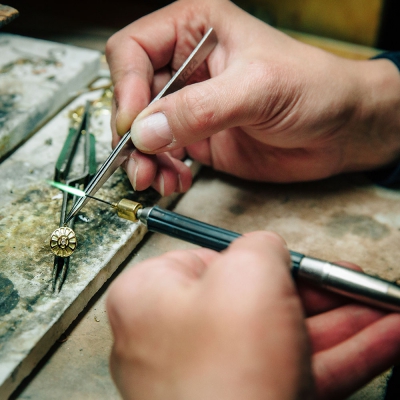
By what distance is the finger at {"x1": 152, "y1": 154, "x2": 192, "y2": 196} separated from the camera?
3.48 ft

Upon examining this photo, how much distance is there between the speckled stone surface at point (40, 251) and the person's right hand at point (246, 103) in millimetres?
128

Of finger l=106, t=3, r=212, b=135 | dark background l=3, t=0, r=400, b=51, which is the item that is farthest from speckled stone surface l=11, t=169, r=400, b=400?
dark background l=3, t=0, r=400, b=51

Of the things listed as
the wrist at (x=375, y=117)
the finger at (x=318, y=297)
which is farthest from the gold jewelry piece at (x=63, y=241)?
the wrist at (x=375, y=117)

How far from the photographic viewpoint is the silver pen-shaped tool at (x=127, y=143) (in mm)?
944

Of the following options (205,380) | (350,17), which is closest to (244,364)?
(205,380)

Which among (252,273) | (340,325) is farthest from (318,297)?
(252,273)

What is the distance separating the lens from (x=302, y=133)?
3.66ft

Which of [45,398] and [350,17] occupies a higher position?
[350,17]

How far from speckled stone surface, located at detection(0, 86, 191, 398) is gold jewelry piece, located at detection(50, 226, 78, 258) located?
32 mm

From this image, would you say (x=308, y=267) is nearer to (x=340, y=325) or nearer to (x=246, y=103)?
(x=340, y=325)

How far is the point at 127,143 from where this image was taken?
0.97 meters

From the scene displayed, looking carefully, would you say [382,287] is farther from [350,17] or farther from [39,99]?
[350,17]

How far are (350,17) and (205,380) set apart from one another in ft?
6.00

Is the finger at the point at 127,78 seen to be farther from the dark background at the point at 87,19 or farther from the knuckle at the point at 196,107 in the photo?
the dark background at the point at 87,19
